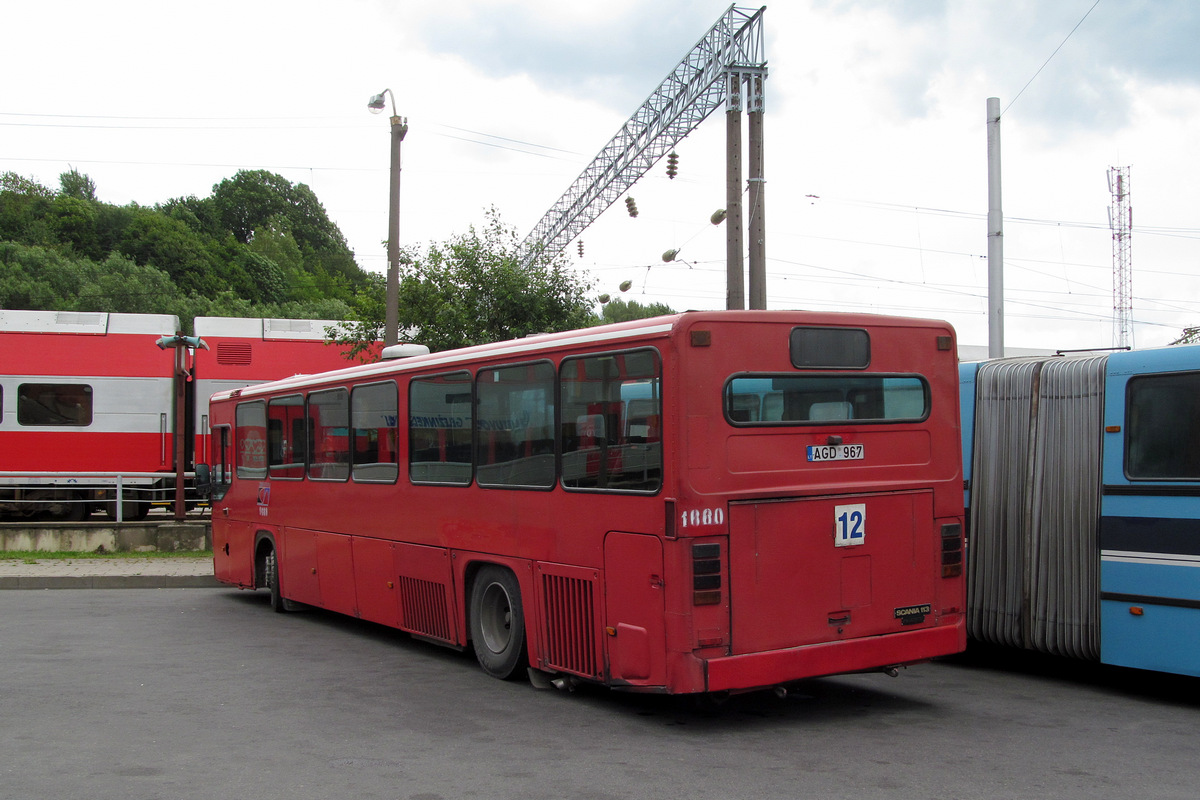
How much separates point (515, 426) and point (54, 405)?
1653cm

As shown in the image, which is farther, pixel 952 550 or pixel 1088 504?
pixel 1088 504

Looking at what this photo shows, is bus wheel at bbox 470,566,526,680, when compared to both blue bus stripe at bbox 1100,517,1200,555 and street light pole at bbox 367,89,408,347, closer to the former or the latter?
blue bus stripe at bbox 1100,517,1200,555

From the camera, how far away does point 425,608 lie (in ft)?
31.7

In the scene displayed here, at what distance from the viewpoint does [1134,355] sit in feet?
25.8

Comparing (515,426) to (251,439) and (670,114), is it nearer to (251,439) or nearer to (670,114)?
→ (251,439)

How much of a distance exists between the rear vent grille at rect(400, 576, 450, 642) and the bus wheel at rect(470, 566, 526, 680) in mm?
456

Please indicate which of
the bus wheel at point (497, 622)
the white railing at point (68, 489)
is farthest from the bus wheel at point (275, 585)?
the white railing at point (68, 489)

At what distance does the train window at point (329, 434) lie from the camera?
1116cm

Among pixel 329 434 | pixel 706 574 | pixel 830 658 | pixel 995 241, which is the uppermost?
pixel 995 241

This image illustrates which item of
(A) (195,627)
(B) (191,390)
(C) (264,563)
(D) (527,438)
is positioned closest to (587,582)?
(D) (527,438)

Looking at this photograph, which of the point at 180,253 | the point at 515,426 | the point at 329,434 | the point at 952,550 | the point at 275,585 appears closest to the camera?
the point at 952,550

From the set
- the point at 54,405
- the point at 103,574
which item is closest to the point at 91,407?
the point at 54,405

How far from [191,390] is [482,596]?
1539 centimetres

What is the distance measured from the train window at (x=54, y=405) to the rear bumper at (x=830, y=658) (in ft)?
60.4
